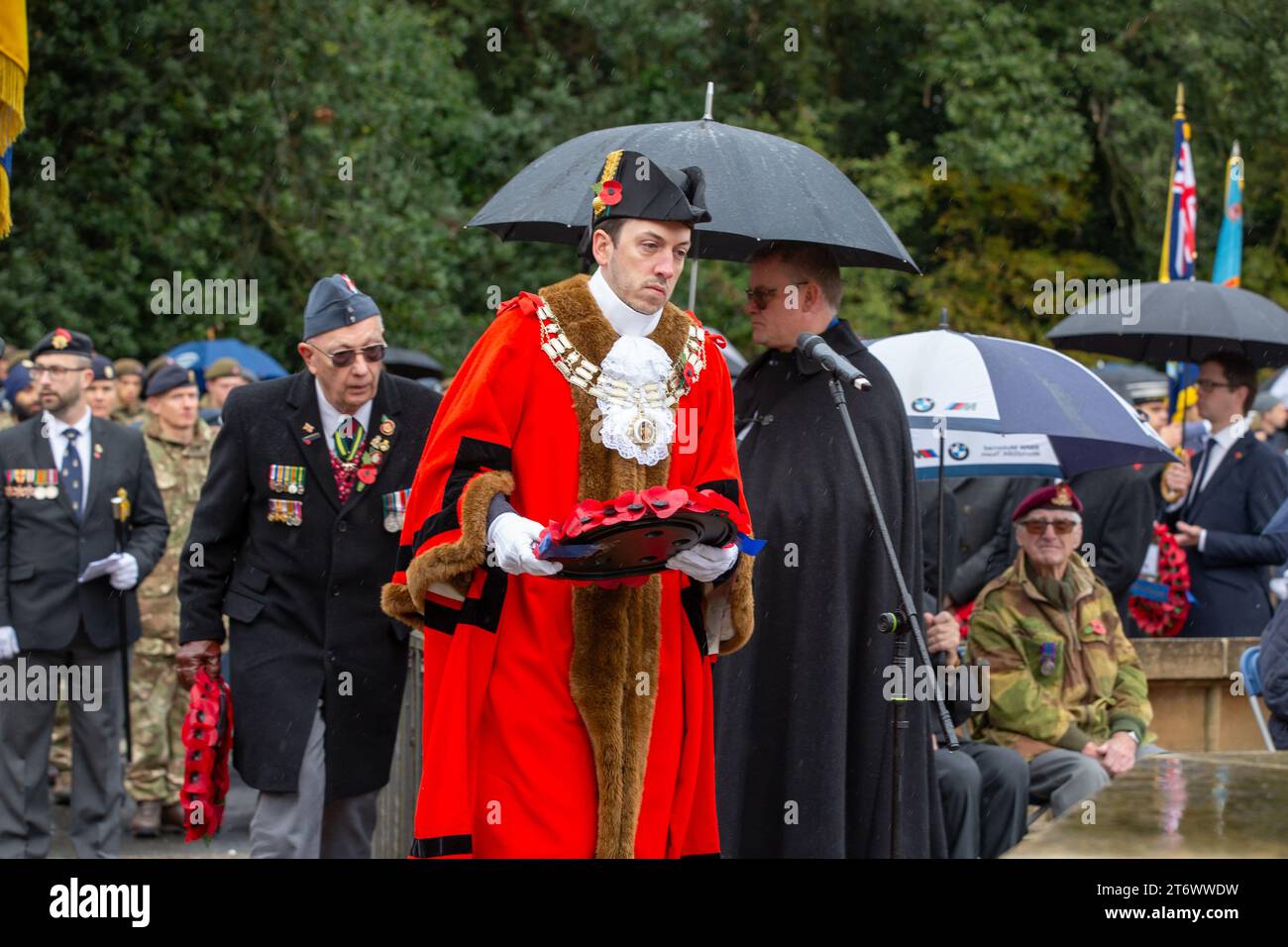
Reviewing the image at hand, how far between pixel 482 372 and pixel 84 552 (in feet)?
16.0

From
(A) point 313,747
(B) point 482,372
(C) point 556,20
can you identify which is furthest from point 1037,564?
(C) point 556,20

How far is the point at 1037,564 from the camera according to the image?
7805 mm

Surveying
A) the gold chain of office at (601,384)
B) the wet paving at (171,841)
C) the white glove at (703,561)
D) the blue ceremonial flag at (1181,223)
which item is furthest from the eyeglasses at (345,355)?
the blue ceremonial flag at (1181,223)

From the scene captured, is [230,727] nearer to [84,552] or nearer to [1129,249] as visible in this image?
[84,552]

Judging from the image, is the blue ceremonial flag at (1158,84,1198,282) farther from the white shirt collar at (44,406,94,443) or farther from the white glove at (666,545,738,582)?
the white glove at (666,545,738,582)

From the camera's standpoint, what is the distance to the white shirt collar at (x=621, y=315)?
4.73 m

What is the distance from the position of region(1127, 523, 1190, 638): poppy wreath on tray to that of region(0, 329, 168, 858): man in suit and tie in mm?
4764

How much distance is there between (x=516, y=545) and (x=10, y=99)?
Answer: 184 centimetres

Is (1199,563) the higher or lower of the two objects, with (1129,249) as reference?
lower

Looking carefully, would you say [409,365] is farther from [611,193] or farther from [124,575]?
[611,193]

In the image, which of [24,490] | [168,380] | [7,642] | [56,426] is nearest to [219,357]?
[168,380]

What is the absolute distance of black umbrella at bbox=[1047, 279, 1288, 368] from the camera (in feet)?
30.6

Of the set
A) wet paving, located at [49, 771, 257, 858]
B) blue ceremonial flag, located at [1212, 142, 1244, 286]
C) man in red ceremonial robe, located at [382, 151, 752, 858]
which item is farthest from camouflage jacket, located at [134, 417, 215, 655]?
blue ceremonial flag, located at [1212, 142, 1244, 286]

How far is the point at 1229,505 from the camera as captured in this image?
31.3 feet
